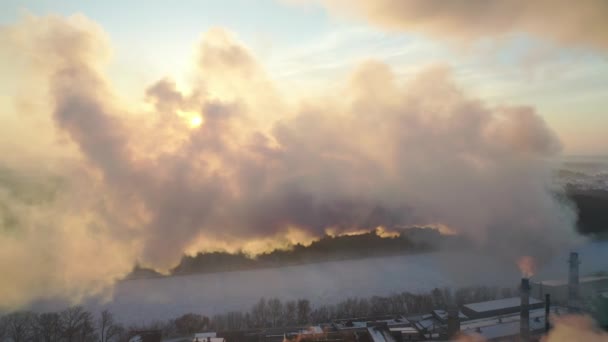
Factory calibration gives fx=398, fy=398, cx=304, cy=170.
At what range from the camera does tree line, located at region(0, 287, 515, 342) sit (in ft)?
25.7

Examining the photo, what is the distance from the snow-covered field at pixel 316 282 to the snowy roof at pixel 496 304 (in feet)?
3.27

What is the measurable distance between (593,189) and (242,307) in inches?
436

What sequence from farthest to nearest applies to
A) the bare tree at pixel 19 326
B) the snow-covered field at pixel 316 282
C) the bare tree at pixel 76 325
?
the snow-covered field at pixel 316 282
the bare tree at pixel 76 325
the bare tree at pixel 19 326

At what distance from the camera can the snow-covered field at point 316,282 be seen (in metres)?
10.1

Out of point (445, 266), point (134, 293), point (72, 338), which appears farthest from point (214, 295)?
point (445, 266)

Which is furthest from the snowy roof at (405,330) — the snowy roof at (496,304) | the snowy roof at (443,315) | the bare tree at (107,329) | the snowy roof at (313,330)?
the bare tree at (107,329)

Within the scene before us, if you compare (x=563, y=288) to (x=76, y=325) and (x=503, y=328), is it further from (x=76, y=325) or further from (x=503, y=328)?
(x=76, y=325)

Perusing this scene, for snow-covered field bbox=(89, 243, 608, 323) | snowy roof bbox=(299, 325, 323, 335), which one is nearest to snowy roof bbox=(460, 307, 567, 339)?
snow-covered field bbox=(89, 243, 608, 323)

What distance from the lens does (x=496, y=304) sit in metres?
8.84

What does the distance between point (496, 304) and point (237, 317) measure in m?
5.74

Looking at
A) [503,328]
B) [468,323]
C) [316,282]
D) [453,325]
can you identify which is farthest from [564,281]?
[316,282]

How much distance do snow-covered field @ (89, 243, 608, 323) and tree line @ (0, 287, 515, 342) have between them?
2.16ft

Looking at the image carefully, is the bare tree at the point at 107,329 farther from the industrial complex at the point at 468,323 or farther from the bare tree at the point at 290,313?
the bare tree at the point at 290,313

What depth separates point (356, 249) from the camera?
12.7 m
